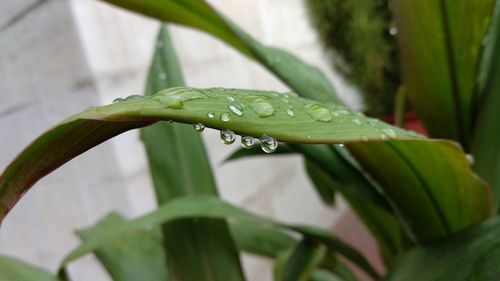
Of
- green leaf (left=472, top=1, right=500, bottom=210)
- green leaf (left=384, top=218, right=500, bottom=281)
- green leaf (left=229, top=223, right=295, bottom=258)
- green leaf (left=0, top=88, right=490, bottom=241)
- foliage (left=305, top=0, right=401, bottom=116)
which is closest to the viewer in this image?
green leaf (left=0, top=88, right=490, bottom=241)

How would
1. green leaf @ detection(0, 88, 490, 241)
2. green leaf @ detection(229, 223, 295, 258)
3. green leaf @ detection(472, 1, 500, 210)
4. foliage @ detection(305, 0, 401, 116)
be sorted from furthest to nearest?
foliage @ detection(305, 0, 401, 116), green leaf @ detection(229, 223, 295, 258), green leaf @ detection(472, 1, 500, 210), green leaf @ detection(0, 88, 490, 241)

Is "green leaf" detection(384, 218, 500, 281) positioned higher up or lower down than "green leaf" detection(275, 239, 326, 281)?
higher up

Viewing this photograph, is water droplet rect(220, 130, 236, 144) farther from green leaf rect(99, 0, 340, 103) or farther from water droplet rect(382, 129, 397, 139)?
green leaf rect(99, 0, 340, 103)

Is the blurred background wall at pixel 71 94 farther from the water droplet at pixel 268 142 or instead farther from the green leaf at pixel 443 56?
the water droplet at pixel 268 142

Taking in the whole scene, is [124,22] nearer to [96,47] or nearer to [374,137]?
[96,47]

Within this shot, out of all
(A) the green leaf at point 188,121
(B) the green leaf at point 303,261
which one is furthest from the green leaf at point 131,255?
(A) the green leaf at point 188,121

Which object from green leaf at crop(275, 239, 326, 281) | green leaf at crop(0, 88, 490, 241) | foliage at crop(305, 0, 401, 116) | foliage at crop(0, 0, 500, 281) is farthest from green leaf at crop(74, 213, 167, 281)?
foliage at crop(305, 0, 401, 116)

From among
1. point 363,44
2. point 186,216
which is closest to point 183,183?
point 186,216
